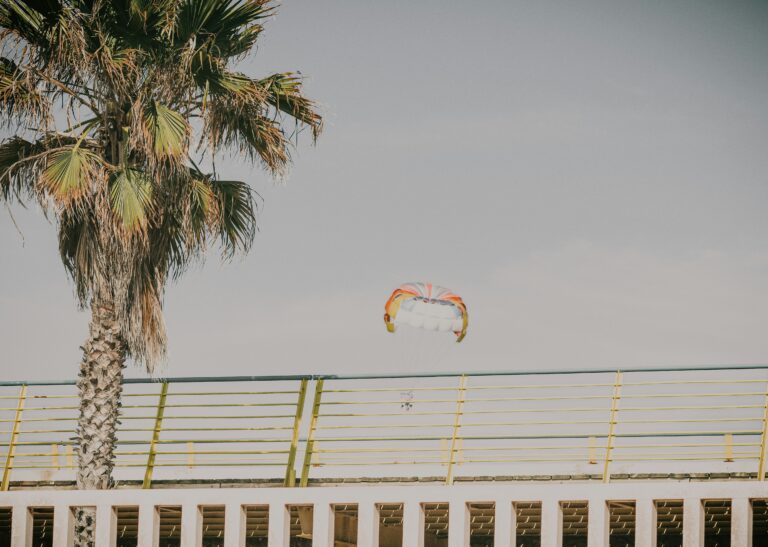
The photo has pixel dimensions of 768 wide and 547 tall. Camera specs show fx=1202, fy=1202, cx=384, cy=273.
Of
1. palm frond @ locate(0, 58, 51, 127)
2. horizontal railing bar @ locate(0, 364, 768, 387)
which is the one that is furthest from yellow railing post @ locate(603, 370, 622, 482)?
palm frond @ locate(0, 58, 51, 127)

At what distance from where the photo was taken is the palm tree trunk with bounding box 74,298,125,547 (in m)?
18.1

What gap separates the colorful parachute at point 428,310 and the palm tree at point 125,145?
6798 mm

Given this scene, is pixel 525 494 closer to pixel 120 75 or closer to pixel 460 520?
pixel 460 520

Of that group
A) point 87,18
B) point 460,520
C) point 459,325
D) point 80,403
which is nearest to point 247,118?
point 87,18

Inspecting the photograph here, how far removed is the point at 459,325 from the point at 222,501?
8.89m

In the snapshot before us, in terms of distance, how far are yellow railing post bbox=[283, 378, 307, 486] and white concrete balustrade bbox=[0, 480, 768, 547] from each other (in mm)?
467

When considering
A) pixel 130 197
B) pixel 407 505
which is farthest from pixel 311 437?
pixel 130 197

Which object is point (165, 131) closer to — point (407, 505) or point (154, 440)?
point (154, 440)

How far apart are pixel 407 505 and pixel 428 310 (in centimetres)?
799

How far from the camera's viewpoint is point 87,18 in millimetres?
17781

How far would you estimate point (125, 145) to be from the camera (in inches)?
719

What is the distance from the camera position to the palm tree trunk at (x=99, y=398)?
18125 millimetres

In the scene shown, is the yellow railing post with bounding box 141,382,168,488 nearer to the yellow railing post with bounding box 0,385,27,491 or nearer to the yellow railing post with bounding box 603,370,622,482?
the yellow railing post with bounding box 0,385,27,491

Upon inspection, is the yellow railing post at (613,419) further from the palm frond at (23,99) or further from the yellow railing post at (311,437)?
the palm frond at (23,99)
